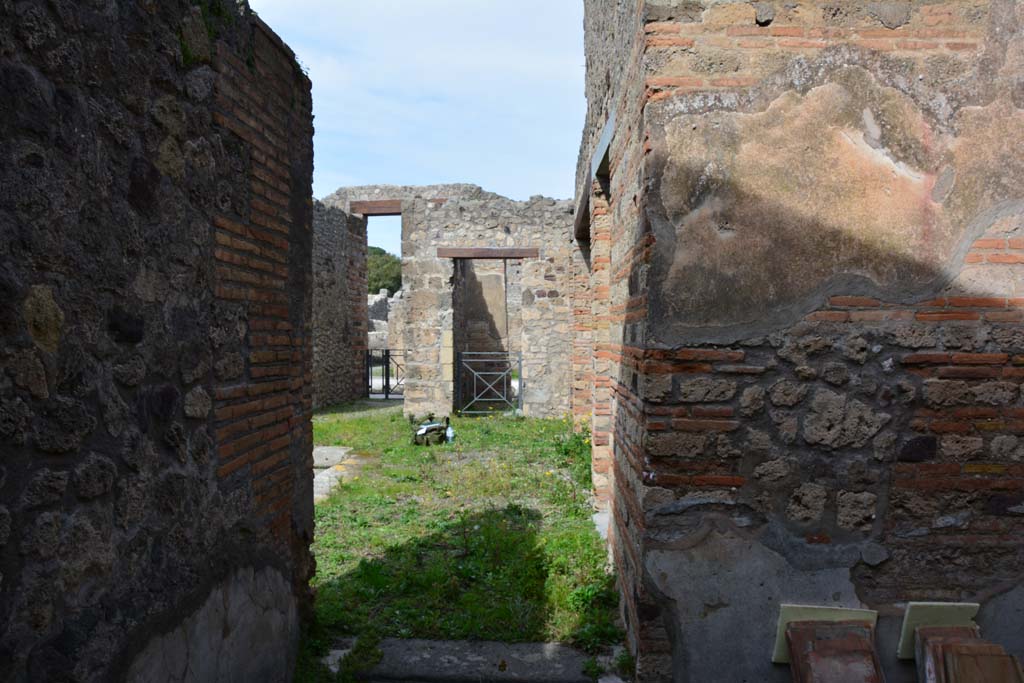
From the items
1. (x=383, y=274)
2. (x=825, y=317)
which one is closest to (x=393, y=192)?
(x=825, y=317)

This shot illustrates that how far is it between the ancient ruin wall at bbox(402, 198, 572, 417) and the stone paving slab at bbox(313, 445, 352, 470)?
2.81 metres

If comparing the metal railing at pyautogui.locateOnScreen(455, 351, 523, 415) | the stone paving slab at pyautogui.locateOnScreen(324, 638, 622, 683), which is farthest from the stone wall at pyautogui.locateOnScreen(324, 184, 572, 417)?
the stone paving slab at pyautogui.locateOnScreen(324, 638, 622, 683)

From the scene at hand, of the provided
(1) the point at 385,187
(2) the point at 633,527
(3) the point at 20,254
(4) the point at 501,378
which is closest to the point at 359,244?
(1) the point at 385,187

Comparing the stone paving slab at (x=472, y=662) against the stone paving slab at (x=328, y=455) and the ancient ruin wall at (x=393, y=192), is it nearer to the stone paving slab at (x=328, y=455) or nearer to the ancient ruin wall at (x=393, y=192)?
the stone paving slab at (x=328, y=455)

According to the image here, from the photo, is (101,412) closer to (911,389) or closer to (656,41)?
(656,41)

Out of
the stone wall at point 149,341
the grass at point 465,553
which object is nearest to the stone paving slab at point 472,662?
the grass at point 465,553

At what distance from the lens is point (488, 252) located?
11.7 m

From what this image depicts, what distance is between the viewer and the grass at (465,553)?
3.78 metres

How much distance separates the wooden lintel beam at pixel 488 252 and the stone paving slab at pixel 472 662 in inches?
334

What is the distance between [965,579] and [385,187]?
590 inches

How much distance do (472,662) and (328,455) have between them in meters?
5.39

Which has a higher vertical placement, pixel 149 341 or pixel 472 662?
pixel 149 341

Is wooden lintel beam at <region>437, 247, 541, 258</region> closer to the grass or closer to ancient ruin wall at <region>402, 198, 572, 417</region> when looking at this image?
ancient ruin wall at <region>402, 198, 572, 417</region>

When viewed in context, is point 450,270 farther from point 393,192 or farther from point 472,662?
point 472,662
